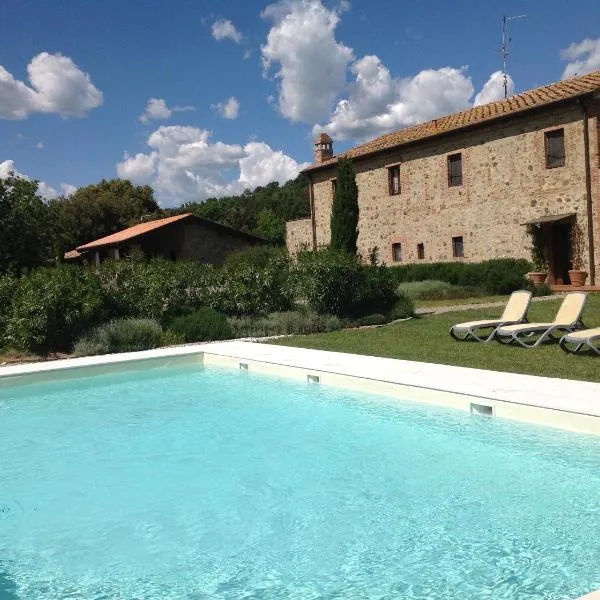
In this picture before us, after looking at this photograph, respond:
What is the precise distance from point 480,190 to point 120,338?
1593 centimetres

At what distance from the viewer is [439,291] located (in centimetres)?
2103

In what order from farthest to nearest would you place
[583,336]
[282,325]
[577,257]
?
[577,257] → [282,325] → [583,336]

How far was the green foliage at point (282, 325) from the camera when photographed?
14484 millimetres

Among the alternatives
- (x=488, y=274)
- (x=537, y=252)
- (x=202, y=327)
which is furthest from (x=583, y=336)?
(x=537, y=252)

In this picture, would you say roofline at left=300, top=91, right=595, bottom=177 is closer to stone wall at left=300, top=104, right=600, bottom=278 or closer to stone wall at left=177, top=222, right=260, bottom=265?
stone wall at left=300, top=104, right=600, bottom=278

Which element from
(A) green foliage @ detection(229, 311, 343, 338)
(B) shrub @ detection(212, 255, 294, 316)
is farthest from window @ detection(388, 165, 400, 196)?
(A) green foliage @ detection(229, 311, 343, 338)

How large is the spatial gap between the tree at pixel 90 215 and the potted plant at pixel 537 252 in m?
35.8

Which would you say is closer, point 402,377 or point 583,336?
point 402,377

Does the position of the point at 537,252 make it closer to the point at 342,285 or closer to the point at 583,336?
the point at 342,285

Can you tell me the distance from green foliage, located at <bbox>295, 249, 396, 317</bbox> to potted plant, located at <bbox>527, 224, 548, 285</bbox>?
25.2ft

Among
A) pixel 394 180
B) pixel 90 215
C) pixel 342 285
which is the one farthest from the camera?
pixel 90 215

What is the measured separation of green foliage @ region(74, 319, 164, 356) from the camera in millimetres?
12434

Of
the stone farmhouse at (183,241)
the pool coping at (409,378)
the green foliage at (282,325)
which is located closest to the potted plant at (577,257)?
the green foliage at (282,325)

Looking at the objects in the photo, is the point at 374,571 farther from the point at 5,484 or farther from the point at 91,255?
the point at 91,255
